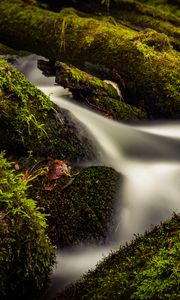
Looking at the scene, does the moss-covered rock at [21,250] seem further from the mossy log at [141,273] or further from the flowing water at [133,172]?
the flowing water at [133,172]

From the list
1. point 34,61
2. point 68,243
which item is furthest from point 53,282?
point 34,61

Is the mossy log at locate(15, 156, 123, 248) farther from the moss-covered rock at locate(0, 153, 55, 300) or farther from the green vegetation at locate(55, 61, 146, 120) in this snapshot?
the green vegetation at locate(55, 61, 146, 120)

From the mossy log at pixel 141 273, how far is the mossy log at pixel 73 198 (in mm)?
628

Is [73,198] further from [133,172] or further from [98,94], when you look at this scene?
[98,94]

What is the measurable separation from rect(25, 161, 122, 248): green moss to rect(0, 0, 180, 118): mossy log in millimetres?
2406

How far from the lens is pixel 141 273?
248 cm

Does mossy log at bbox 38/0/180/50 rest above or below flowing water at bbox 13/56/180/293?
above

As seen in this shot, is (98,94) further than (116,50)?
No

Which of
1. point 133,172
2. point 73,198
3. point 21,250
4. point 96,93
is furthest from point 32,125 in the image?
point 21,250

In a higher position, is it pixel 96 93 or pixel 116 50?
pixel 116 50

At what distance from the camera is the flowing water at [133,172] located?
11.8 feet

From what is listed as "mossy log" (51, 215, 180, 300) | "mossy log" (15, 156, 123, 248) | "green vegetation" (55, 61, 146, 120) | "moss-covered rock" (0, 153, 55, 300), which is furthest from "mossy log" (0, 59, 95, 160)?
"mossy log" (51, 215, 180, 300)

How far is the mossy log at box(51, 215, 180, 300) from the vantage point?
2.32 m

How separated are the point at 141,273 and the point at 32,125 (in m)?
2.39
